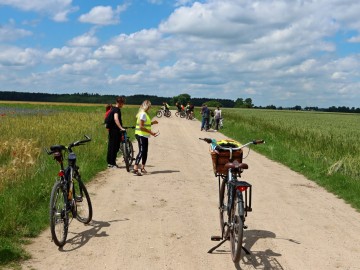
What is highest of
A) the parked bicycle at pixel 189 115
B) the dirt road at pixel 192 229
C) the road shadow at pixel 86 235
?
the parked bicycle at pixel 189 115

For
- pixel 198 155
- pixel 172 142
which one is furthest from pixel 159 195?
pixel 172 142

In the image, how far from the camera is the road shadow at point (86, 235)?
5.62 meters

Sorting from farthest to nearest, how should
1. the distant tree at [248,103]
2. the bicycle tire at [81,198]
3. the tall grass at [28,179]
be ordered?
the distant tree at [248,103]
the bicycle tire at [81,198]
the tall grass at [28,179]

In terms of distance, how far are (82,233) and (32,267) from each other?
140 centimetres

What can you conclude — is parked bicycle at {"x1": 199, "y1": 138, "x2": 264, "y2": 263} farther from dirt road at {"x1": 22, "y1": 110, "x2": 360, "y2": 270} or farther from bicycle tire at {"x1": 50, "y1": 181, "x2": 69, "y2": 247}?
bicycle tire at {"x1": 50, "y1": 181, "x2": 69, "y2": 247}

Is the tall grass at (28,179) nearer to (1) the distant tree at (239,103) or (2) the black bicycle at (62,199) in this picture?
(2) the black bicycle at (62,199)

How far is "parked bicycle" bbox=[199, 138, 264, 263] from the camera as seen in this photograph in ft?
15.9

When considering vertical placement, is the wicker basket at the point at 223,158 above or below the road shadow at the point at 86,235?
above

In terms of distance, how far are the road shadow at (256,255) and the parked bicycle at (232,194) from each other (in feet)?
0.36

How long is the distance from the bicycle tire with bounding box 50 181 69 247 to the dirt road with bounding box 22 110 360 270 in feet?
0.52

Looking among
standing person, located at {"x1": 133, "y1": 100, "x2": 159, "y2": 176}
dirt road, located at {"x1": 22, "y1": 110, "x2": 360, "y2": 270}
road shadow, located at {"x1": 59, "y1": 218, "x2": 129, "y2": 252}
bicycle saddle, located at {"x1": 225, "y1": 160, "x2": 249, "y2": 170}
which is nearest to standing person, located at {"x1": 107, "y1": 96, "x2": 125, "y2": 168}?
standing person, located at {"x1": 133, "y1": 100, "x2": 159, "y2": 176}

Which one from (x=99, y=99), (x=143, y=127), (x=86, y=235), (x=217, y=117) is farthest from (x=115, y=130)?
(x=99, y=99)

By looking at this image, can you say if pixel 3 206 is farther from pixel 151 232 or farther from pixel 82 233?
pixel 151 232

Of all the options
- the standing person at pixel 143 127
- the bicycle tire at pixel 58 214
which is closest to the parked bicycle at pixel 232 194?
the bicycle tire at pixel 58 214
